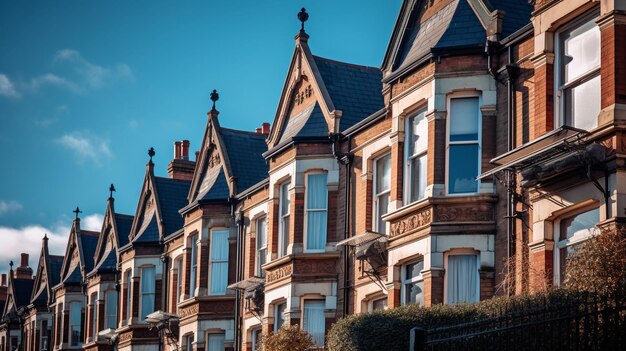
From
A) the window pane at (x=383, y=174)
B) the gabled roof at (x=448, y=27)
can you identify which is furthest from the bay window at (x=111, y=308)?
the gabled roof at (x=448, y=27)

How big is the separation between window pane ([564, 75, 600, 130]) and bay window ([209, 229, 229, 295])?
62.1 ft

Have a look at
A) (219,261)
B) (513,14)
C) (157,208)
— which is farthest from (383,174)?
(157,208)

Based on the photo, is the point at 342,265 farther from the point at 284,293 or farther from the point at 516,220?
the point at 516,220

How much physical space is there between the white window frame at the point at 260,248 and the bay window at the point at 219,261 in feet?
7.32

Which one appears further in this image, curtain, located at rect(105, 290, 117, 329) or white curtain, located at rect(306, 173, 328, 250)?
curtain, located at rect(105, 290, 117, 329)

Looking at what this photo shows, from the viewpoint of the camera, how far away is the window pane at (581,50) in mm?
22062

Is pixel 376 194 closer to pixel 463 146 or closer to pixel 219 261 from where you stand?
pixel 463 146

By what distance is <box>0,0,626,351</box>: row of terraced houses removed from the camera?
22234 millimetres

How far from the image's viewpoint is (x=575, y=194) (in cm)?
2192

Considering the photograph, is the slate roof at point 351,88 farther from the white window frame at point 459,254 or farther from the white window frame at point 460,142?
the white window frame at point 459,254

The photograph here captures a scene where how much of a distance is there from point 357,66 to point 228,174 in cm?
650

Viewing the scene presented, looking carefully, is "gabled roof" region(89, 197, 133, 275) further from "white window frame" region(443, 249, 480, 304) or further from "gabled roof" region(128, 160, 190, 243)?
"white window frame" region(443, 249, 480, 304)

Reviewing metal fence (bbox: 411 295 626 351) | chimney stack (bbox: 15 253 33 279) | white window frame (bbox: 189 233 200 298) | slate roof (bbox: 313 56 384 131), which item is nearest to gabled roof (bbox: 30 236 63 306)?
chimney stack (bbox: 15 253 33 279)

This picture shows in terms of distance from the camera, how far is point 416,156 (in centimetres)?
2789
